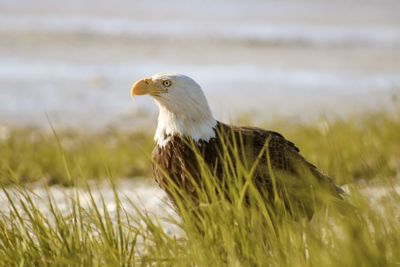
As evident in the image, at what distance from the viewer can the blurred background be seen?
12914 mm

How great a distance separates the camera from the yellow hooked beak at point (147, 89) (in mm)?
4992

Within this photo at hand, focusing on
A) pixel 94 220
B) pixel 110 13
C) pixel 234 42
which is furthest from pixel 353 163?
pixel 110 13

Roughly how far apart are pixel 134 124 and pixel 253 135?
277 inches

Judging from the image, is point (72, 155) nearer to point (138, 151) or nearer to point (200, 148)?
point (138, 151)

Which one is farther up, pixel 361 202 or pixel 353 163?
pixel 361 202

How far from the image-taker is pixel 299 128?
9.45 meters

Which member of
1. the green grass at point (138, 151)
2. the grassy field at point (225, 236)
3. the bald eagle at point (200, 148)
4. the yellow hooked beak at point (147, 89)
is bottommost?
the green grass at point (138, 151)

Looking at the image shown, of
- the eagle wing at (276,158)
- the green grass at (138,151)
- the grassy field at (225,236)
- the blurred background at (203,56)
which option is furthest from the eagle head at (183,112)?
the blurred background at (203,56)

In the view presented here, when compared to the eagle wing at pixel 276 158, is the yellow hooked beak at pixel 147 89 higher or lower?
higher

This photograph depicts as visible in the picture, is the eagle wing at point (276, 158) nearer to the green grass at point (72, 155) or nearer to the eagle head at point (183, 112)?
the eagle head at point (183, 112)

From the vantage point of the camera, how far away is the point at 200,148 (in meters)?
4.78

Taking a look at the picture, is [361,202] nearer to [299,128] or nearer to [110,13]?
[299,128]

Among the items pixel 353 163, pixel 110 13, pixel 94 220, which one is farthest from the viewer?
pixel 110 13

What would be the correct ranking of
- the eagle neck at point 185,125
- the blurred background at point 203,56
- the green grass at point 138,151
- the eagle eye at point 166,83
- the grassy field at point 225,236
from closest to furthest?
1. the grassy field at point 225,236
2. the eagle neck at point 185,125
3. the eagle eye at point 166,83
4. the green grass at point 138,151
5. the blurred background at point 203,56
